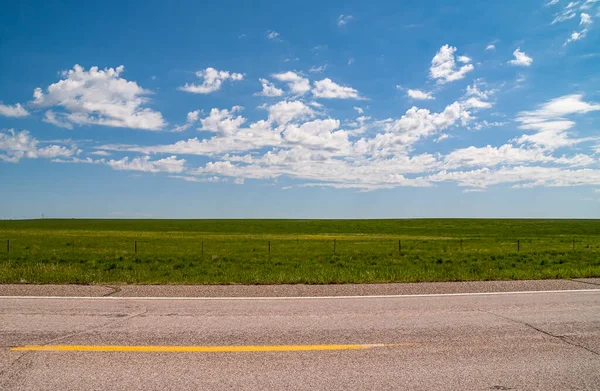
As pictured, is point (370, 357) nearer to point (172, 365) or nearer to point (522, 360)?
point (522, 360)

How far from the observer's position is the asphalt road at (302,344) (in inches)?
182

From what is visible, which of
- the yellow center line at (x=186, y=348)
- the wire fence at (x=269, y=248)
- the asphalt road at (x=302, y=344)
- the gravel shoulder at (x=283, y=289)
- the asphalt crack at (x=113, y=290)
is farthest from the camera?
the wire fence at (x=269, y=248)

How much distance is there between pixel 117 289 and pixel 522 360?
8426 mm

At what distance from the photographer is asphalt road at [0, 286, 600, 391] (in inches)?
182

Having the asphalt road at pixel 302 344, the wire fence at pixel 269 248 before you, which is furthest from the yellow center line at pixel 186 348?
the wire fence at pixel 269 248

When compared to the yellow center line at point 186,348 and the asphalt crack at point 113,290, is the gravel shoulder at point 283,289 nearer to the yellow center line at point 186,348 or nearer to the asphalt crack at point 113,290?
the asphalt crack at point 113,290

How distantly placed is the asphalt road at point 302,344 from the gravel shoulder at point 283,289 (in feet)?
3.04

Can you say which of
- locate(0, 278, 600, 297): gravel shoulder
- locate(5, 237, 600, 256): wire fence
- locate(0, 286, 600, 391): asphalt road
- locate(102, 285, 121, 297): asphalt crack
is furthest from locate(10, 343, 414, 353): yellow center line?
locate(5, 237, 600, 256): wire fence

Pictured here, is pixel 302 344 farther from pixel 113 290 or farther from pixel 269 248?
pixel 269 248

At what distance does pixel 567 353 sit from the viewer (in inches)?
215

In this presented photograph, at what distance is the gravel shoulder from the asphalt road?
3.04ft

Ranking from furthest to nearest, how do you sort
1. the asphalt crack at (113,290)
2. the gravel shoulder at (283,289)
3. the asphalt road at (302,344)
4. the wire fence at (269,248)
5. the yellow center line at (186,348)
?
the wire fence at (269,248) → the gravel shoulder at (283,289) → the asphalt crack at (113,290) → the yellow center line at (186,348) → the asphalt road at (302,344)

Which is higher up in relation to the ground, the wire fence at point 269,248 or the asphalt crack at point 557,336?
the asphalt crack at point 557,336

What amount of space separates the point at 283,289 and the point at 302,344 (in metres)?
4.60
